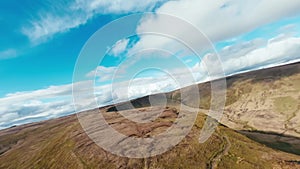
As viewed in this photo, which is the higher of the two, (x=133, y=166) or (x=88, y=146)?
(x=88, y=146)

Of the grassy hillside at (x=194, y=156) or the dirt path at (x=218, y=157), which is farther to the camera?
the grassy hillside at (x=194, y=156)

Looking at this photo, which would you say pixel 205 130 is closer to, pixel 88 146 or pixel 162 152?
pixel 162 152

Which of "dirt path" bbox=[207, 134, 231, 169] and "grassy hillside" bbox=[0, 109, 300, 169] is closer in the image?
"dirt path" bbox=[207, 134, 231, 169]

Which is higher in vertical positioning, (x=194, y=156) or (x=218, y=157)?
Answer: (x=194, y=156)

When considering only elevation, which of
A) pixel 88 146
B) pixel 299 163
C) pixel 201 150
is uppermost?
pixel 88 146

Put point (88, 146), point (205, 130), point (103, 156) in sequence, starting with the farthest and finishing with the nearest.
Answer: point (205, 130), point (88, 146), point (103, 156)

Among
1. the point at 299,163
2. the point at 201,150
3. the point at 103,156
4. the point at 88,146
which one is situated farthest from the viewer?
the point at 88,146

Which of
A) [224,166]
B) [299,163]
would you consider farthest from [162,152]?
[299,163]

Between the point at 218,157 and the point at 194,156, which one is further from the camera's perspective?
the point at 194,156

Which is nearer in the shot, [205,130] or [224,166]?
[224,166]
